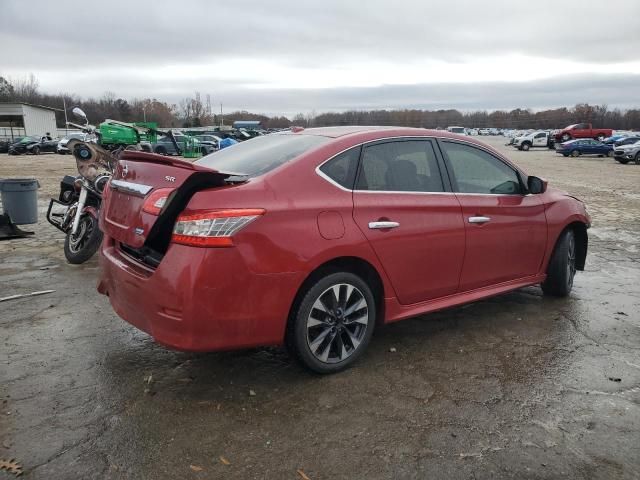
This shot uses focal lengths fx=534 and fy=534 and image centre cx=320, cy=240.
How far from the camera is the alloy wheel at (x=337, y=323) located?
3.45 meters

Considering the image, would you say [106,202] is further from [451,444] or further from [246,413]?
[451,444]

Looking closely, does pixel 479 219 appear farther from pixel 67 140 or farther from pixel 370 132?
pixel 67 140

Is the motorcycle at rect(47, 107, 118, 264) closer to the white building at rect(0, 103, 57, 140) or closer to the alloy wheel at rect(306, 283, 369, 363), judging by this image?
the alloy wheel at rect(306, 283, 369, 363)

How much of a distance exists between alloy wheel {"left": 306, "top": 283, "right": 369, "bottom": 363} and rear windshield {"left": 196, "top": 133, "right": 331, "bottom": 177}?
935mm

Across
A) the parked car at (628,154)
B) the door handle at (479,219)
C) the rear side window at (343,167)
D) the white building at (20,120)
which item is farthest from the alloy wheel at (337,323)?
the white building at (20,120)

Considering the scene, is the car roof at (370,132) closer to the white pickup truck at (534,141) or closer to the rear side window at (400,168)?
the rear side window at (400,168)

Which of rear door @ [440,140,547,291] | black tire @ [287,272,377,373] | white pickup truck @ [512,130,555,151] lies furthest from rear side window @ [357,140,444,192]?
white pickup truck @ [512,130,555,151]

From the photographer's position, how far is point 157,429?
2.97 m

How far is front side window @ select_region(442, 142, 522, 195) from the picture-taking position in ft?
14.1

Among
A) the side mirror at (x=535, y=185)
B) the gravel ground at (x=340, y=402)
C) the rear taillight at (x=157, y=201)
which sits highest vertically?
the rear taillight at (x=157, y=201)

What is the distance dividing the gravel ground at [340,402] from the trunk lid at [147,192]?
0.97 m

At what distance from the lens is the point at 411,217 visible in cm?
381

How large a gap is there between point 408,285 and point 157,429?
6.37ft

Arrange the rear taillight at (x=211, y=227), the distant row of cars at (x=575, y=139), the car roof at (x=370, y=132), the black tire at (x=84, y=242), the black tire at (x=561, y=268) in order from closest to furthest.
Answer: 1. the rear taillight at (x=211, y=227)
2. the car roof at (x=370, y=132)
3. the black tire at (x=561, y=268)
4. the black tire at (x=84, y=242)
5. the distant row of cars at (x=575, y=139)
